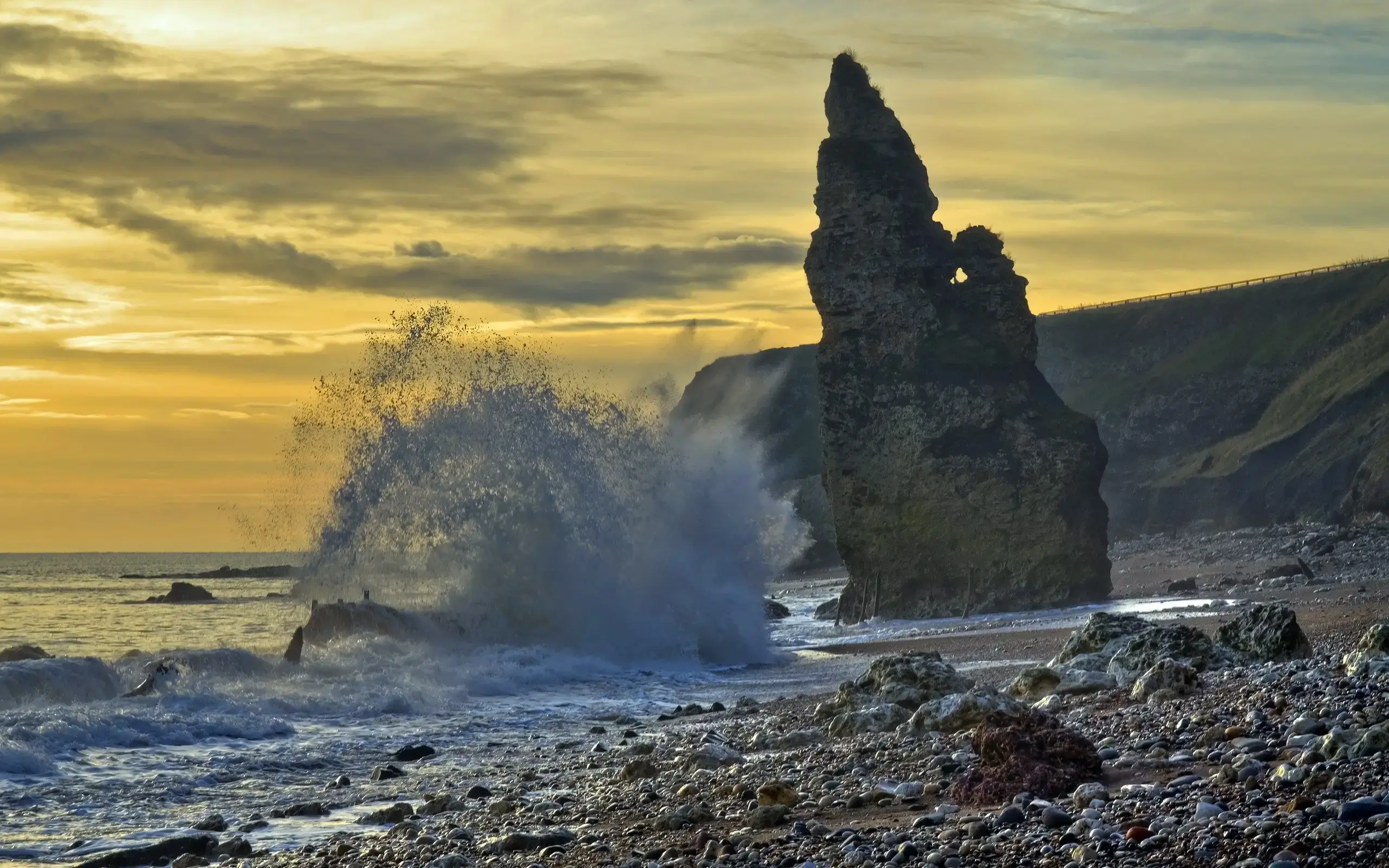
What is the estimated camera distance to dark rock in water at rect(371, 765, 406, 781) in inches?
508

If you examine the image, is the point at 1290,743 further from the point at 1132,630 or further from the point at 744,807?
the point at 1132,630

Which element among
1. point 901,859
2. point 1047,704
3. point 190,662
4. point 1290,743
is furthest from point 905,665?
point 190,662

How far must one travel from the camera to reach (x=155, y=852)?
932 centimetres

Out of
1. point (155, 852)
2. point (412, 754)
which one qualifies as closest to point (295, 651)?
point (412, 754)

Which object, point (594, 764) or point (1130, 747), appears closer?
point (1130, 747)

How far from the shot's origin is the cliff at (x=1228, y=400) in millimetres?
61188

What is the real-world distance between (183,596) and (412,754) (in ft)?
185

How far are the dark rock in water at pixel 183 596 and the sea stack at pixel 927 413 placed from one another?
37.0 meters

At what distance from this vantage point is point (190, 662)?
68.2ft

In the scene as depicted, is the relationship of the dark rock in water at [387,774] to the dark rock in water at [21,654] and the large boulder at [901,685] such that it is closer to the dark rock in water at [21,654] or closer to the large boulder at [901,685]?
the large boulder at [901,685]

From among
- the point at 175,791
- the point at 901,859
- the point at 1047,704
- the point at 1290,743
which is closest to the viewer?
the point at 901,859

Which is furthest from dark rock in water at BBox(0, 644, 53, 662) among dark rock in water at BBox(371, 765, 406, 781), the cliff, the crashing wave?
the cliff

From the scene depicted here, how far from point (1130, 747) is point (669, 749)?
224 inches

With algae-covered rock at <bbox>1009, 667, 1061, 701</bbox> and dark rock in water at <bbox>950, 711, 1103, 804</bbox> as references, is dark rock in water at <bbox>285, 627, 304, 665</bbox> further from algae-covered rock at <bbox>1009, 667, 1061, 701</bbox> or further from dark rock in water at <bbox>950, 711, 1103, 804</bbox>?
dark rock in water at <bbox>950, 711, 1103, 804</bbox>
